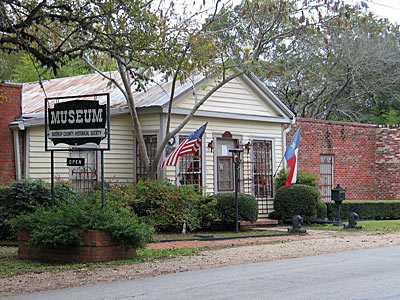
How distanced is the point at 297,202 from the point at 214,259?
795cm

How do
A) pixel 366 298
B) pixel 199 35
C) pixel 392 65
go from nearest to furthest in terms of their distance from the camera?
pixel 366 298, pixel 199 35, pixel 392 65

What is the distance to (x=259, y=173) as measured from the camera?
19922 millimetres

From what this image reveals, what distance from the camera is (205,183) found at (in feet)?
60.4

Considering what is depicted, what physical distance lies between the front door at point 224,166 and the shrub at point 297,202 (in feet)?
5.60

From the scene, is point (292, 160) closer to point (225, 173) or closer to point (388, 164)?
point (225, 173)

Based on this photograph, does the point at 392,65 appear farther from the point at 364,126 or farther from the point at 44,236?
the point at 44,236

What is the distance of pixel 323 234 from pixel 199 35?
6441mm

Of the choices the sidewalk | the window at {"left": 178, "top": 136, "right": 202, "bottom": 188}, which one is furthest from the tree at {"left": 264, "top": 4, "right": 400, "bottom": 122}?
the sidewalk

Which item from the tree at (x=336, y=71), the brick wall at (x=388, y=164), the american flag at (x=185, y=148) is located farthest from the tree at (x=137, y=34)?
the tree at (x=336, y=71)

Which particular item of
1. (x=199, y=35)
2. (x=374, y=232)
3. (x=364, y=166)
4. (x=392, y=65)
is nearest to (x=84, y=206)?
(x=199, y=35)

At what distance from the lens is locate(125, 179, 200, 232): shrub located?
15469 millimetres

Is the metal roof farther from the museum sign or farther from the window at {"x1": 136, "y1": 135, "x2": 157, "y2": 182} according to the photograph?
the museum sign

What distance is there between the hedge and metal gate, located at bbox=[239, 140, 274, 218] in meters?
2.20

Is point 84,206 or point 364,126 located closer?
point 84,206
